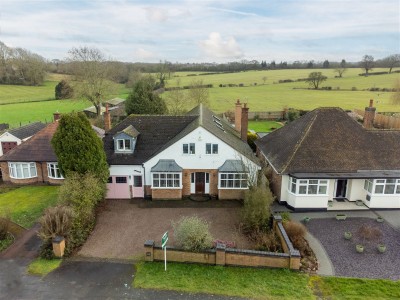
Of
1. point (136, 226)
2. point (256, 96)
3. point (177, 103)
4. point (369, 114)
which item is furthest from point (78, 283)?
point (256, 96)

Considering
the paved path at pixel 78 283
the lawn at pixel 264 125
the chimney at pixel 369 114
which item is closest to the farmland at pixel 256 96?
the lawn at pixel 264 125

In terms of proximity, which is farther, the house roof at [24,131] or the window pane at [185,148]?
the house roof at [24,131]

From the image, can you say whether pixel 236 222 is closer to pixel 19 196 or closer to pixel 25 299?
pixel 25 299

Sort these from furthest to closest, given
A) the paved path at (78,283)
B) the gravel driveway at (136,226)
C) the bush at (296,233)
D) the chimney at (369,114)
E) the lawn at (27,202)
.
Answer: the chimney at (369,114) < the lawn at (27,202) < the gravel driveway at (136,226) < the bush at (296,233) < the paved path at (78,283)

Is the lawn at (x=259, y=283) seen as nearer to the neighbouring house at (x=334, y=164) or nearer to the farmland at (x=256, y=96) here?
the neighbouring house at (x=334, y=164)

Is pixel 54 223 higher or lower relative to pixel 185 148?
lower

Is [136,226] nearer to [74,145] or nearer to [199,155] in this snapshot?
[74,145]
